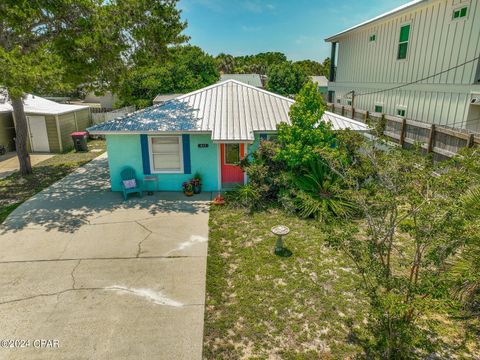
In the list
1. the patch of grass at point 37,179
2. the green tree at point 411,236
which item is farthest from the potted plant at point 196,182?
the green tree at point 411,236

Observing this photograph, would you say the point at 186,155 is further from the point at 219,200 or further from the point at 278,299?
the point at 278,299

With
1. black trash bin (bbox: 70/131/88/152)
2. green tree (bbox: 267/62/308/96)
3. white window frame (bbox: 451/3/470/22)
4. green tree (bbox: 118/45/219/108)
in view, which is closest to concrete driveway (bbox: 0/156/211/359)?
black trash bin (bbox: 70/131/88/152)

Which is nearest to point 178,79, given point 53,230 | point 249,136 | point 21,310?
point 249,136

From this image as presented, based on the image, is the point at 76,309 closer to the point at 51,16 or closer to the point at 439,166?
the point at 439,166

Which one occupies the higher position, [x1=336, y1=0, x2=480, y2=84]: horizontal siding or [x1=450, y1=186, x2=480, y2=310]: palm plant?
[x1=336, y1=0, x2=480, y2=84]: horizontal siding

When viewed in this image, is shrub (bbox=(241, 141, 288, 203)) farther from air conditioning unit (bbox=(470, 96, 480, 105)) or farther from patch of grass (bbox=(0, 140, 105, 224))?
patch of grass (bbox=(0, 140, 105, 224))

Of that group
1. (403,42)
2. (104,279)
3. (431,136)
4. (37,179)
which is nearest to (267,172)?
(431,136)

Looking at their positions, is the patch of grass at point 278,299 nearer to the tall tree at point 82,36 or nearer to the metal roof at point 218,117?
the metal roof at point 218,117
